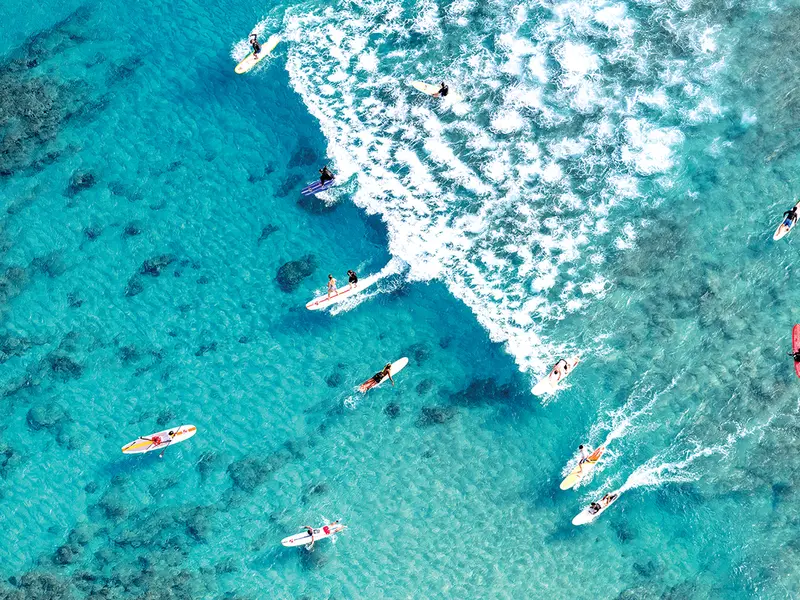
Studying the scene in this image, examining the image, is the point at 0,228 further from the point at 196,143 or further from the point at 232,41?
the point at 232,41

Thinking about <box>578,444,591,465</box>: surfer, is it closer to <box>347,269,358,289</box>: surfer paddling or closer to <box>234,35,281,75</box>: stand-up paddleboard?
<box>347,269,358,289</box>: surfer paddling

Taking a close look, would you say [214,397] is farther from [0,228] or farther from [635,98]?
[635,98]

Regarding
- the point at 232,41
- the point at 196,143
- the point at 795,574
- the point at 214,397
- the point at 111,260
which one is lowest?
the point at 795,574

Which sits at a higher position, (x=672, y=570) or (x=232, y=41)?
(x=232, y=41)

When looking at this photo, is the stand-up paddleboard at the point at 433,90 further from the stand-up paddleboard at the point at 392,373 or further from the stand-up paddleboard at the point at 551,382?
the stand-up paddleboard at the point at 551,382

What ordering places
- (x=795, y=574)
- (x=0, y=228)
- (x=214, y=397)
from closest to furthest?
(x=795, y=574)
(x=214, y=397)
(x=0, y=228)

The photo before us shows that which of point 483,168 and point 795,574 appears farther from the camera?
point 483,168

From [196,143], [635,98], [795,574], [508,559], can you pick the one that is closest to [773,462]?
[795,574]

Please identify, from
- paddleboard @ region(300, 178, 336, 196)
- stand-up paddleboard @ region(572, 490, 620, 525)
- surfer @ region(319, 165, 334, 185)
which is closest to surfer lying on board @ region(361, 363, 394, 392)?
paddleboard @ region(300, 178, 336, 196)

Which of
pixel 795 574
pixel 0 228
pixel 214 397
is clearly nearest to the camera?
pixel 795 574
